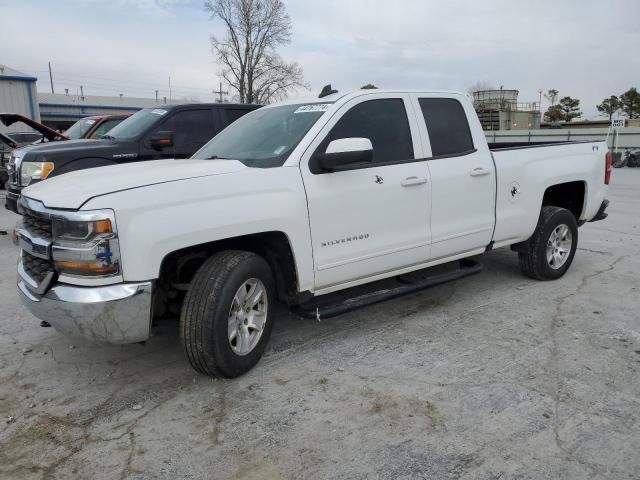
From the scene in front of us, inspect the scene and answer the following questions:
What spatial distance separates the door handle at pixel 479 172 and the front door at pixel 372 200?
0.56 metres

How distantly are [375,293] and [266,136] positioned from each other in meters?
1.49

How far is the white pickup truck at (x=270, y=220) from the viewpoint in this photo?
3100 mm

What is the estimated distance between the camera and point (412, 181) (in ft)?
14.2

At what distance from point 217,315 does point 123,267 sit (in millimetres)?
613

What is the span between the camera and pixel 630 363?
12.4 feet

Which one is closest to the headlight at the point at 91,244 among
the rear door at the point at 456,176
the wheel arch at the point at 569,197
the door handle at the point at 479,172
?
the rear door at the point at 456,176

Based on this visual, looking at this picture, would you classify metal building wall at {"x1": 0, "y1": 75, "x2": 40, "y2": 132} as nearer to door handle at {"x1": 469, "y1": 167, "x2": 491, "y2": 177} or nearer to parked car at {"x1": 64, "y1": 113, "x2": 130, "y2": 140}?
parked car at {"x1": 64, "y1": 113, "x2": 130, "y2": 140}

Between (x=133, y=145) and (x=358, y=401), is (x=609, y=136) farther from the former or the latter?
(x=358, y=401)

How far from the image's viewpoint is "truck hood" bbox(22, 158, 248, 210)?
315cm

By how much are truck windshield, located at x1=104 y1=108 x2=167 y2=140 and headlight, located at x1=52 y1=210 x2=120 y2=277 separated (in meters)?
4.84

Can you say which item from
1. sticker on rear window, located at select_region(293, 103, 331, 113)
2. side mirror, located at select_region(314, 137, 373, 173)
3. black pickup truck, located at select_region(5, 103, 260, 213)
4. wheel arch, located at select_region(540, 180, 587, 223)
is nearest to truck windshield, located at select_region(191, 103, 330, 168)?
sticker on rear window, located at select_region(293, 103, 331, 113)

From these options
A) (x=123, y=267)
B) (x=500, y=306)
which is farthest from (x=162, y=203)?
(x=500, y=306)

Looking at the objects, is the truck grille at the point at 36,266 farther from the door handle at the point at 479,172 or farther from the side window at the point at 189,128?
the side window at the point at 189,128

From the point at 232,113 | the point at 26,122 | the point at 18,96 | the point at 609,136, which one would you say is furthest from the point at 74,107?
the point at 232,113
